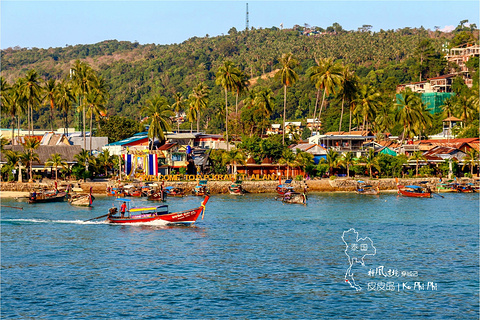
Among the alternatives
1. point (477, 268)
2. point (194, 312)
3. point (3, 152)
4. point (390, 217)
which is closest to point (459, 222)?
point (390, 217)

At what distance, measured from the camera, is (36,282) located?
41781 millimetres

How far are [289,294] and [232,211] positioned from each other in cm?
3793

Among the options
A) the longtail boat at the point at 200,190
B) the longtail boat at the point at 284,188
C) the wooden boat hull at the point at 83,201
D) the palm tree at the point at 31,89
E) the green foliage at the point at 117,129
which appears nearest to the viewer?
the wooden boat hull at the point at 83,201

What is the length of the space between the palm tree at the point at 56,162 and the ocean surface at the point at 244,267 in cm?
2804

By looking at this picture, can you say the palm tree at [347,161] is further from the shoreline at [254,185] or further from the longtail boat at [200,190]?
the longtail boat at [200,190]

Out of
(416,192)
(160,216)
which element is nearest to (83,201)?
(160,216)

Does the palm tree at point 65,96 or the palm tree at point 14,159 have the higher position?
the palm tree at point 65,96

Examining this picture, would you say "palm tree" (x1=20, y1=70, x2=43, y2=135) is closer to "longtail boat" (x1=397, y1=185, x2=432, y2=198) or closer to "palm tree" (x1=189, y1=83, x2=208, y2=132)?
"palm tree" (x1=189, y1=83, x2=208, y2=132)

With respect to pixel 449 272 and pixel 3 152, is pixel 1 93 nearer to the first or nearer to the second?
pixel 3 152

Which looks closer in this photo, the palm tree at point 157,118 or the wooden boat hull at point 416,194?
the wooden boat hull at point 416,194

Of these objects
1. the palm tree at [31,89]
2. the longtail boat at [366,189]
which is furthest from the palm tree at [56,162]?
the longtail boat at [366,189]

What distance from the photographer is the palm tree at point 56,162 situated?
10200 centimetres

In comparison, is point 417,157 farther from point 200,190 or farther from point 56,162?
point 56,162

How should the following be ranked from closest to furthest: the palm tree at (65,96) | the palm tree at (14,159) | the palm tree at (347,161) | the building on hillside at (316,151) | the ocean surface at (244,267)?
the ocean surface at (244,267)
the palm tree at (14,159)
the palm tree at (347,161)
the building on hillside at (316,151)
the palm tree at (65,96)
